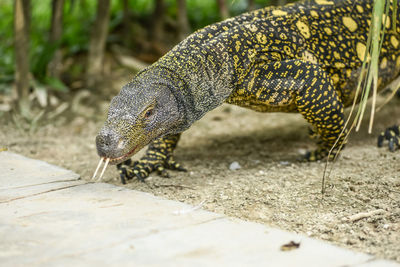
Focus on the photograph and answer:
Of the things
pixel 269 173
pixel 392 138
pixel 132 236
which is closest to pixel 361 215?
pixel 269 173

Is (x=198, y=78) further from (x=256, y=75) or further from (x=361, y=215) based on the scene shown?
(x=361, y=215)

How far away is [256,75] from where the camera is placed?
15.9 ft

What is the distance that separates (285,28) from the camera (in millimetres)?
5102

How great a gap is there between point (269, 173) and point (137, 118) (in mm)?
1502

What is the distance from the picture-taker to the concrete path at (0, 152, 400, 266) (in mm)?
2721

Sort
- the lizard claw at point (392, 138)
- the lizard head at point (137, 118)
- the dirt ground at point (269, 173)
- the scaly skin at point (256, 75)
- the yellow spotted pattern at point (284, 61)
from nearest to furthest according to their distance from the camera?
the dirt ground at point (269, 173)
the lizard head at point (137, 118)
the scaly skin at point (256, 75)
the yellow spotted pattern at point (284, 61)
the lizard claw at point (392, 138)

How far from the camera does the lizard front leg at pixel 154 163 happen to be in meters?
4.81

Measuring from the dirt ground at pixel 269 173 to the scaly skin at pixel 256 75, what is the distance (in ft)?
1.49

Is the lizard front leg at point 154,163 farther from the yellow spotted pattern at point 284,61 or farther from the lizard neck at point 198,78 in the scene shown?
the yellow spotted pattern at point 284,61

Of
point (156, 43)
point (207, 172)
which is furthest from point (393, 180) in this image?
point (156, 43)

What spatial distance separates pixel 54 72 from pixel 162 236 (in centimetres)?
591

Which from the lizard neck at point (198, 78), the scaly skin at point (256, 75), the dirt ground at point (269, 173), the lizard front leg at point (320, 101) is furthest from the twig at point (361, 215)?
the lizard neck at point (198, 78)

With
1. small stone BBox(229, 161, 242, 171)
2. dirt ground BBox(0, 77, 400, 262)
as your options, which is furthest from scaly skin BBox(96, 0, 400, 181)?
small stone BBox(229, 161, 242, 171)

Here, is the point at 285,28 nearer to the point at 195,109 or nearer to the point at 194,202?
the point at 195,109
